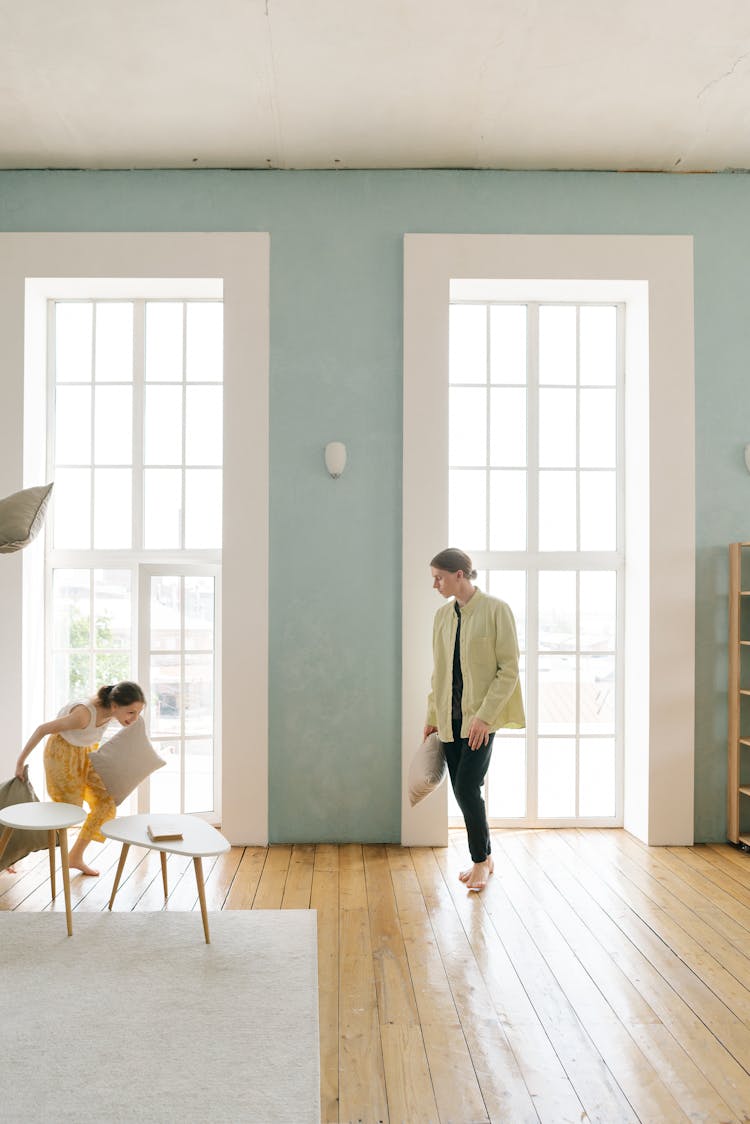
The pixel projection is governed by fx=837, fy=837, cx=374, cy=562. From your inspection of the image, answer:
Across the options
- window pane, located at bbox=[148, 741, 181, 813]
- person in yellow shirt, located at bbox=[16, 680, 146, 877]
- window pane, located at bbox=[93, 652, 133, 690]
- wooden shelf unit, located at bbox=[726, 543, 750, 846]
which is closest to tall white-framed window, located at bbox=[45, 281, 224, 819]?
window pane, located at bbox=[93, 652, 133, 690]

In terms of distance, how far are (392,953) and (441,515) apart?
2306mm

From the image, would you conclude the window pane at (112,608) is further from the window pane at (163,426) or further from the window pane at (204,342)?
the window pane at (204,342)

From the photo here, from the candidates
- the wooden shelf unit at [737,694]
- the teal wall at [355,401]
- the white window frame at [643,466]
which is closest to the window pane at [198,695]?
the teal wall at [355,401]

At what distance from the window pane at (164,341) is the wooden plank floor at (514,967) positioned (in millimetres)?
2761

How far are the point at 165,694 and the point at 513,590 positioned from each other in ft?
7.04

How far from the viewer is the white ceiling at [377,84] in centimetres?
358

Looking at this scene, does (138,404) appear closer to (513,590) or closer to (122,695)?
(122,695)

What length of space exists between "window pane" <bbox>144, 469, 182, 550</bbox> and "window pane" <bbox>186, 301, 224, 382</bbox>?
609mm

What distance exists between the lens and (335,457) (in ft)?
15.3

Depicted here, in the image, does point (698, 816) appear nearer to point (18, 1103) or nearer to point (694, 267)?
point (694, 267)

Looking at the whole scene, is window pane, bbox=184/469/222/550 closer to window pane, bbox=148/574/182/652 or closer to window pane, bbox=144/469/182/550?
window pane, bbox=144/469/182/550

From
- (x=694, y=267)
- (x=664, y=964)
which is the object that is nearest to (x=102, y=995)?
(x=664, y=964)

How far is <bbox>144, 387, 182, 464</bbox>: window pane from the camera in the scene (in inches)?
200

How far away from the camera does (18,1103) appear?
7.42 ft
